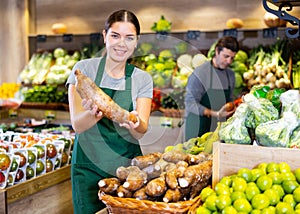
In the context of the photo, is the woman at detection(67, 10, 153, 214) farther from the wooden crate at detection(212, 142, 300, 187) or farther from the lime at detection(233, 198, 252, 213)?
the lime at detection(233, 198, 252, 213)

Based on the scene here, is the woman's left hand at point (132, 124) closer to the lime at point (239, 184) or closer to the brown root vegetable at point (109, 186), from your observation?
the brown root vegetable at point (109, 186)

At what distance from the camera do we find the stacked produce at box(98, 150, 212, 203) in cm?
175

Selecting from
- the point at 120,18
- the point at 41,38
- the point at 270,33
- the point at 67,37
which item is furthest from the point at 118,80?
the point at 41,38

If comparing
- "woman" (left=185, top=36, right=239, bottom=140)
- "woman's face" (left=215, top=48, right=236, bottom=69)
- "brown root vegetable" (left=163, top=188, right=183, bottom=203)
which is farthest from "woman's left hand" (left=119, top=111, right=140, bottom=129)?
"woman's face" (left=215, top=48, right=236, bottom=69)

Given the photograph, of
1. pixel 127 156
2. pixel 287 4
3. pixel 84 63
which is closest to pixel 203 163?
pixel 127 156

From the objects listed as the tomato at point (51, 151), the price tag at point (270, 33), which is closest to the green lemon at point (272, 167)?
the tomato at point (51, 151)

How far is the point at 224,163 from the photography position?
1802 millimetres

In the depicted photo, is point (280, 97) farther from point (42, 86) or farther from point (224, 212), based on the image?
point (42, 86)

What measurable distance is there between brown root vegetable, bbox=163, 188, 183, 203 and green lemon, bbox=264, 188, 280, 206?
0.35 metres

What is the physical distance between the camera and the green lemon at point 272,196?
1.55 m

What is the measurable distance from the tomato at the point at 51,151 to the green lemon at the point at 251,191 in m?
1.77

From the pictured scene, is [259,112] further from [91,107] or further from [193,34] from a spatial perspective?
[193,34]

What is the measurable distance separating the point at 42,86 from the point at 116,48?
388 cm

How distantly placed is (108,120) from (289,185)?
1.10m
